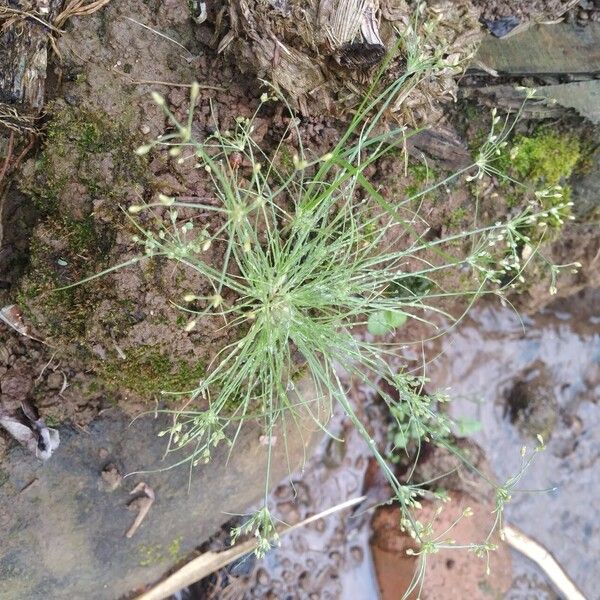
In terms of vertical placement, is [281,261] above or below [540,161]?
below

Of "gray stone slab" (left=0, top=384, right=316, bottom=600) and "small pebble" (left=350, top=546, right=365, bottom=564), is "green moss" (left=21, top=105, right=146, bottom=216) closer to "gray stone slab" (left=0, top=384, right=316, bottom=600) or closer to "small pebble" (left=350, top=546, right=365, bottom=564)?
"gray stone slab" (left=0, top=384, right=316, bottom=600)

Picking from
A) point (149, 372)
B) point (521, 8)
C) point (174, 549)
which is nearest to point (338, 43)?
point (521, 8)

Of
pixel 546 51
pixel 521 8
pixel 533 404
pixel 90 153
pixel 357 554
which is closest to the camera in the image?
pixel 90 153

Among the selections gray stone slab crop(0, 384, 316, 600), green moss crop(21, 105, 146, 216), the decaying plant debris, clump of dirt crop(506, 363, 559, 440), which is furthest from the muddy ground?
clump of dirt crop(506, 363, 559, 440)

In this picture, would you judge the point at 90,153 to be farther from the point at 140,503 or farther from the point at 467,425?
the point at 467,425

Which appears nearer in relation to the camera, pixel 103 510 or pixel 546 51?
pixel 546 51

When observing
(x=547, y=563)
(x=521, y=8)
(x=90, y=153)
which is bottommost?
(x=547, y=563)

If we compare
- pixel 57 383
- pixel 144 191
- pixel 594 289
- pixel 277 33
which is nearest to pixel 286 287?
pixel 144 191
